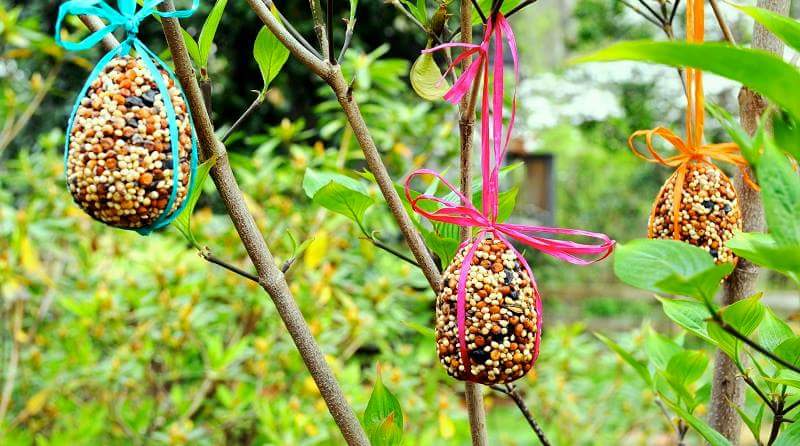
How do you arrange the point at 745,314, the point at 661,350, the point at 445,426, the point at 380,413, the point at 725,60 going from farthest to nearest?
the point at 445,426, the point at 661,350, the point at 380,413, the point at 745,314, the point at 725,60

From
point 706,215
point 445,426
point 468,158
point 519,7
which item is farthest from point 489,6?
point 445,426

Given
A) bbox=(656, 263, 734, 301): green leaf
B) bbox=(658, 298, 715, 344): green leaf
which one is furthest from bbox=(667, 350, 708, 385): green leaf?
bbox=(656, 263, 734, 301): green leaf

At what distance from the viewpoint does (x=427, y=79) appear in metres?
0.60

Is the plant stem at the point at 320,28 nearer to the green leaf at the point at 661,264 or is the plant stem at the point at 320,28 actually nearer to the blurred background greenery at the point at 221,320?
the green leaf at the point at 661,264

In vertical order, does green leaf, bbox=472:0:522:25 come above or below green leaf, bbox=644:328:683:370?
above

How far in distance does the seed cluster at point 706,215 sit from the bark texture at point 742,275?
35mm

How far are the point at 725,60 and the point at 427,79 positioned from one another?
33 cm

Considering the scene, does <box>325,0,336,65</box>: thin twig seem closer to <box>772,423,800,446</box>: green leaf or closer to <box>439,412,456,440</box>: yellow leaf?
<box>772,423,800,446</box>: green leaf

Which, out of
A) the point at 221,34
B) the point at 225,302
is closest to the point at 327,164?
the point at 225,302

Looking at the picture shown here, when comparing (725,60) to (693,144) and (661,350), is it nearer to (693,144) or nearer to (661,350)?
(693,144)

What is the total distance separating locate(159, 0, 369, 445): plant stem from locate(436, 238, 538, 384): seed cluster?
0.10m

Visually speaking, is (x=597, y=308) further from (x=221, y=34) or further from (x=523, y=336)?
(x=523, y=336)

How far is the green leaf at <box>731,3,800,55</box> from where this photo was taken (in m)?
0.36

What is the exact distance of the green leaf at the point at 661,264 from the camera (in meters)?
0.34
